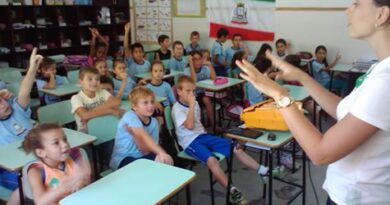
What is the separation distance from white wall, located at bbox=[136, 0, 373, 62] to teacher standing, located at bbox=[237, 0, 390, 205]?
15.7ft

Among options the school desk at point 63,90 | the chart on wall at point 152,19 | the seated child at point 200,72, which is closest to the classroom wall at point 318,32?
the seated child at point 200,72

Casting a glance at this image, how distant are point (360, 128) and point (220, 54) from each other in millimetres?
5445

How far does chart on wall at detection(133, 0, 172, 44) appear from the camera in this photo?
23.7 feet

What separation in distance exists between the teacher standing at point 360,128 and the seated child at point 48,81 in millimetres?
3376

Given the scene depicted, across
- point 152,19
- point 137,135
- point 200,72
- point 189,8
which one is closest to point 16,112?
point 137,135

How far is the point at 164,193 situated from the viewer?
1569 mm

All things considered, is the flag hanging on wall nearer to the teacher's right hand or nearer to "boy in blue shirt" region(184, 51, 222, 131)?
"boy in blue shirt" region(184, 51, 222, 131)

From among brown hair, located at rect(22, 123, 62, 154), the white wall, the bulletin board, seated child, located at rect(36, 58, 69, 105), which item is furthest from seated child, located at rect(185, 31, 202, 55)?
brown hair, located at rect(22, 123, 62, 154)

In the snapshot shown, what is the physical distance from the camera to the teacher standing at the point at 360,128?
873mm

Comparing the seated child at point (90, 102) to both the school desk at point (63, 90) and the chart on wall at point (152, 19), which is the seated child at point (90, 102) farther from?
the chart on wall at point (152, 19)

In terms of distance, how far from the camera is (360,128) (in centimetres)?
87

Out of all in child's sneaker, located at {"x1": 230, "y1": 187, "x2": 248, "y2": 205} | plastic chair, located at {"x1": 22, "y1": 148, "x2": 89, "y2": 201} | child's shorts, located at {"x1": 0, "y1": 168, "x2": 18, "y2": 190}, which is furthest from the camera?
child's sneaker, located at {"x1": 230, "y1": 187, "x2": 248, "y2": 205}

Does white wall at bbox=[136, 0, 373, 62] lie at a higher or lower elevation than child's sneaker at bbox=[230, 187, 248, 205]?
higher

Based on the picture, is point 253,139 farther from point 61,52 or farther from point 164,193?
point 61,52
